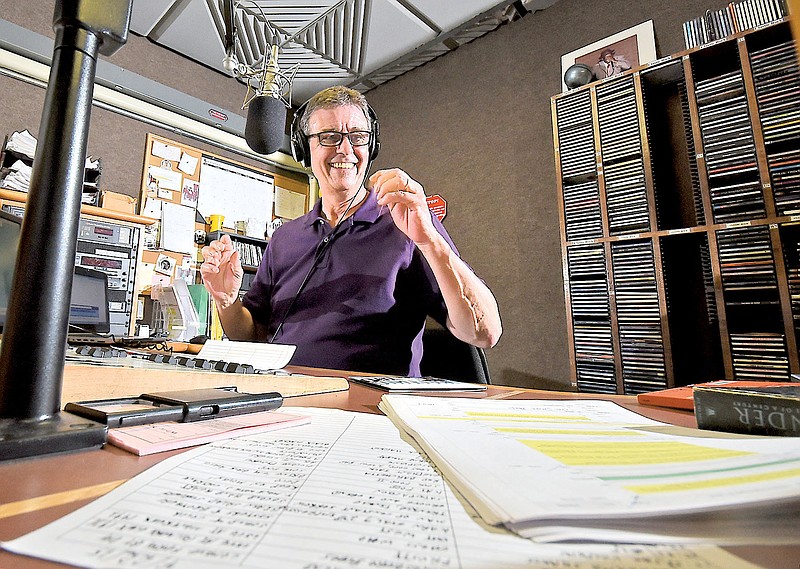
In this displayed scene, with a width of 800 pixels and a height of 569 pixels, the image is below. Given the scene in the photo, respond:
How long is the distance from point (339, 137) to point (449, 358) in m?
0.70

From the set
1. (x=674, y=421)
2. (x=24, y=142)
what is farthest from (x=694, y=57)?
(x=24, y=142)

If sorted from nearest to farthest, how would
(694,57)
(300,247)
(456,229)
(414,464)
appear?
1. (414,464)
2. (300,247)
3. (694,57)
4. (456,229)

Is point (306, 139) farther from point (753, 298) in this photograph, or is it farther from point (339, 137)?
point (753, 298)

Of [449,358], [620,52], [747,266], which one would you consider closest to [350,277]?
[449,358]

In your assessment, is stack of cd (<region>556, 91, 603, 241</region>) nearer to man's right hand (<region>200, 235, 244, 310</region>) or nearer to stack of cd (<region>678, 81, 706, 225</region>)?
stack of cd (<region>678, 81, 706, 225</region>)

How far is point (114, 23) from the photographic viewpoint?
344 mm

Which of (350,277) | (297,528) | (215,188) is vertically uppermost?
(215,188)

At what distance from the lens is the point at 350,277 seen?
1.14 m

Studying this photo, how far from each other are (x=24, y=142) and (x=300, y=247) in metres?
2.12

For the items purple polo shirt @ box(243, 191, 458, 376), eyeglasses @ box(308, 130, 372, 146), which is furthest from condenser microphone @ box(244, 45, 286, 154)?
purple polo shirt @ box(243, 191, 458, 376)

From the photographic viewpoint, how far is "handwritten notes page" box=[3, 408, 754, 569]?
0.48 feet

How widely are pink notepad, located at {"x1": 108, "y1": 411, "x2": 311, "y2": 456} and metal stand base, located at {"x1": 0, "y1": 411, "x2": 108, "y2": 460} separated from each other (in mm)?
14

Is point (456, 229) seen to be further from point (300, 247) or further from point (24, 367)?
point (24, 367)

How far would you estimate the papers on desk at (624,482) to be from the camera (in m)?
0.17
